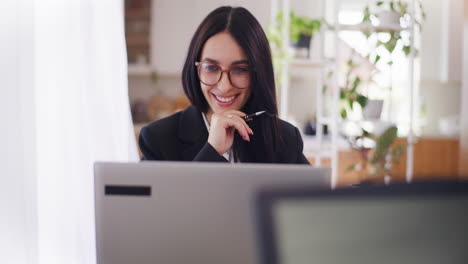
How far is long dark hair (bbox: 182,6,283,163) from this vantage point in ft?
4.88

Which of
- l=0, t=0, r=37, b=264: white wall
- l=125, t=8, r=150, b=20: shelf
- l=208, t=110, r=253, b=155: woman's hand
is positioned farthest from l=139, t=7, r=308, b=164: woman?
l=125, t=8, r=150, b=20: shelf

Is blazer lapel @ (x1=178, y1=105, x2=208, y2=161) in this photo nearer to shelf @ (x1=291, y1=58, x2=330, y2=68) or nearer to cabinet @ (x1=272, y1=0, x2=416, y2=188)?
cabinet @ (x1=272, y1=0, x2=416, y2=188)

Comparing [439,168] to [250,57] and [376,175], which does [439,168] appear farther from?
[250,57]

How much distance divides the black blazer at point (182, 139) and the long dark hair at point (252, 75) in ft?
0.16

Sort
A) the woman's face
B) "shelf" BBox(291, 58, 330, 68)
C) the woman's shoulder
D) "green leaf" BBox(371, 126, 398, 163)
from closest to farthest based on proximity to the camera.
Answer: the woman's face, the woman's shoulder, "green leaf" BBox(371, 126, 398, 163), "shelf" BBox(291, 58, 330, 68)

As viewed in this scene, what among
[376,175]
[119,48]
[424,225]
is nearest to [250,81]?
[119,48]

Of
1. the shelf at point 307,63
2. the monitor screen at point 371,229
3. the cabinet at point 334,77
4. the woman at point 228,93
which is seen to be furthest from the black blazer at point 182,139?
the shelf at point 307,63

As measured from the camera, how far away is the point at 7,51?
112 cm

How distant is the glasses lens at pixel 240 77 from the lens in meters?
1.49

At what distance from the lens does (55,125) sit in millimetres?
1276

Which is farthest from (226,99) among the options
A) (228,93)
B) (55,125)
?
(55,125)

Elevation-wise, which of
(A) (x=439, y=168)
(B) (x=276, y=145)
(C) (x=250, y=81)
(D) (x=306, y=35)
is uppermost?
(D) (x=306, y=35)

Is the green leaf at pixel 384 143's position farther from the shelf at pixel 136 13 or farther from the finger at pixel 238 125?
the shelf at pixel 136 13

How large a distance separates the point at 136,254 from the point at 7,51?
70 centimetres
